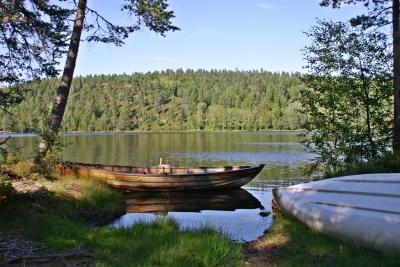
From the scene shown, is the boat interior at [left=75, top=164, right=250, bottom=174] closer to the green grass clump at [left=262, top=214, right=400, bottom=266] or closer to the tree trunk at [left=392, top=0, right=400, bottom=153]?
the tree trunk at [left=392, top=0, right=400, bottom=153]

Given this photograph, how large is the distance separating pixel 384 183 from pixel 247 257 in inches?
124

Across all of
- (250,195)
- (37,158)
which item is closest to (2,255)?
(37,158)

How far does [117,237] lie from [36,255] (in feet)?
6.40

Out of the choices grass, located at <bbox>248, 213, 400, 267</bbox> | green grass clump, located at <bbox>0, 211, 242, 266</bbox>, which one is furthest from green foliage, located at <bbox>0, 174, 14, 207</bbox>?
grass, located at <bbox>248, 213, 400, 267</bbox>

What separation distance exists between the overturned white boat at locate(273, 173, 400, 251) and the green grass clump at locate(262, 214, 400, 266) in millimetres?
201

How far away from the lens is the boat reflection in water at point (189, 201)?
16.6m

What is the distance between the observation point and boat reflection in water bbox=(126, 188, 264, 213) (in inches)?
655

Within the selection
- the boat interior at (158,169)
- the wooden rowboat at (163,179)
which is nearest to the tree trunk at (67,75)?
the wooden rowboat at (163,179)

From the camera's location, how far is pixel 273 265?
6.56 metres

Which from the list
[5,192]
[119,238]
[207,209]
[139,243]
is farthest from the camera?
[207,209]

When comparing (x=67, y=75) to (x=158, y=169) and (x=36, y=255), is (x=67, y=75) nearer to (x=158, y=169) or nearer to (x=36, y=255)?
(x=158, y=169)

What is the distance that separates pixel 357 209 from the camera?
7.87 m

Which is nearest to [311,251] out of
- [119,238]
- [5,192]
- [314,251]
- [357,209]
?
[314,251]

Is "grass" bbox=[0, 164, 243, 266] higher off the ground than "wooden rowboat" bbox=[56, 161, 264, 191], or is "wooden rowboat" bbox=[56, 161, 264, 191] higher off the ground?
"grass" bbox=[0, 164, 243, 266]
